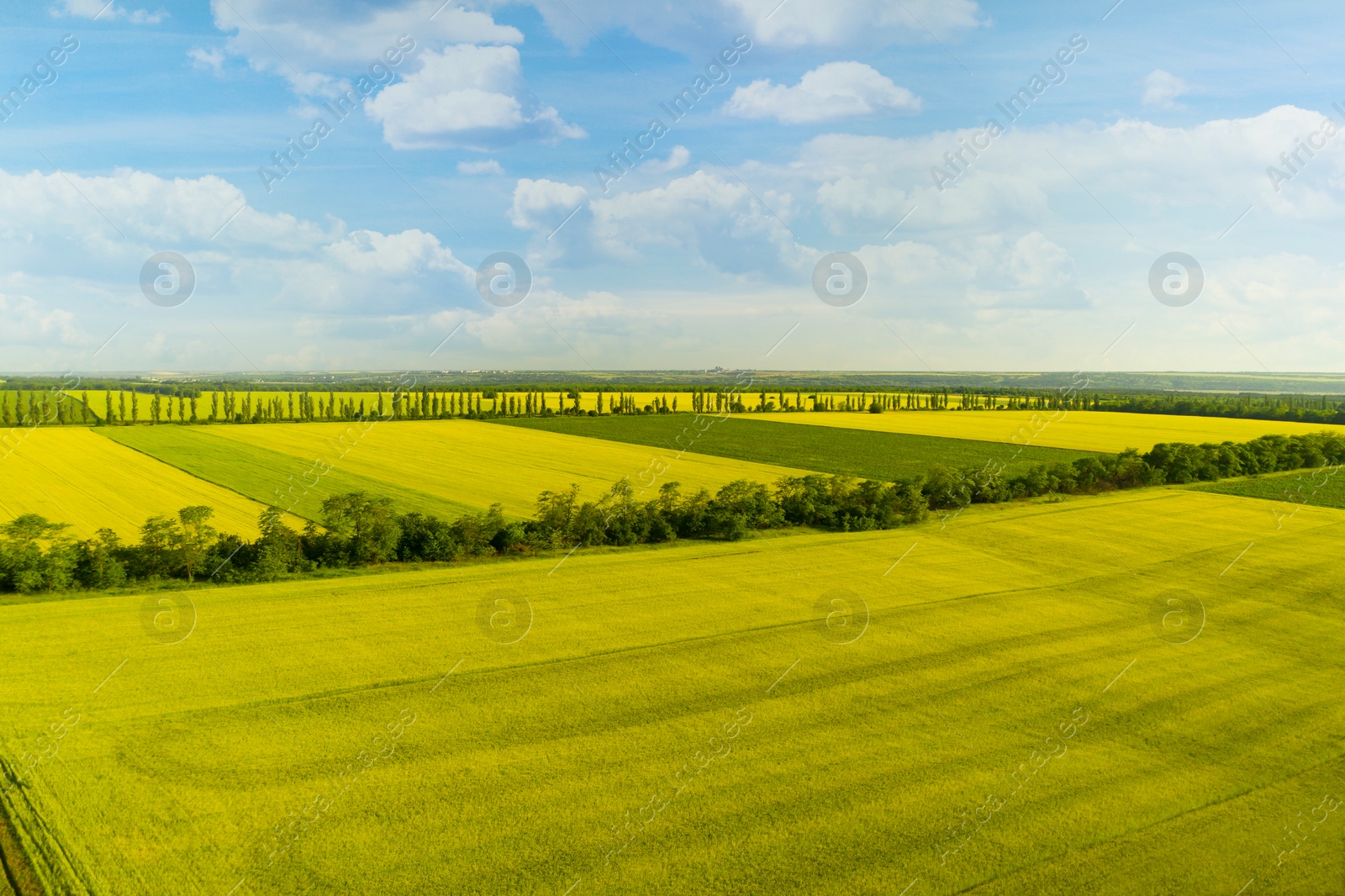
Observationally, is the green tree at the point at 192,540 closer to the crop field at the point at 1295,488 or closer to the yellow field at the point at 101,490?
the yellow field at the point at 101,490

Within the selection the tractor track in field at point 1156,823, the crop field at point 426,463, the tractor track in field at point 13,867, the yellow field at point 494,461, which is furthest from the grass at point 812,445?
the tractor track in field at point 13,867

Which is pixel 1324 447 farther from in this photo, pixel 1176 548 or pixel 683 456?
pixel 683 456

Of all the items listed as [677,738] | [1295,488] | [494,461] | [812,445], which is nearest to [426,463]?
[494,461]

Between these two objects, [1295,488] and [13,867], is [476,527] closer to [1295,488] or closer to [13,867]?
[13,867]

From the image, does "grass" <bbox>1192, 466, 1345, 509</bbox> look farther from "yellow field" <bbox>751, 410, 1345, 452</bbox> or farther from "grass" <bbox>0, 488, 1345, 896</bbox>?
"grass" <bbox>0, 488, 1345, 896</bbox>

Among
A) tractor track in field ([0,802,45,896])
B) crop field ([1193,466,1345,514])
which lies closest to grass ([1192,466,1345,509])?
crop field ([1193,466,1345,514])
